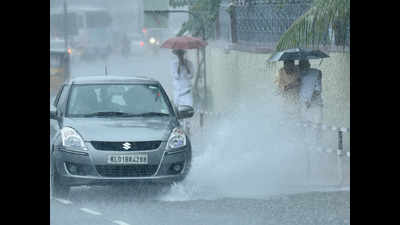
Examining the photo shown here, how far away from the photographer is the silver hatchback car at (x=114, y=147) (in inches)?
460

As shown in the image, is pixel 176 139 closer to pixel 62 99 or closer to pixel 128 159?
pixel 128 159

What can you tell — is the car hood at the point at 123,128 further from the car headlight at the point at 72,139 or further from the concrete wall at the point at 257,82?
the concrete wall at the point at 257,82

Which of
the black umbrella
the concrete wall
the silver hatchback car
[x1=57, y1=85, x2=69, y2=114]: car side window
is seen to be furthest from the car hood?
the concrete wall

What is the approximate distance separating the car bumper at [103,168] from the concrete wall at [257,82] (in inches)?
131

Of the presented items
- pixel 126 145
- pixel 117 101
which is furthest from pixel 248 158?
pixel 126 145

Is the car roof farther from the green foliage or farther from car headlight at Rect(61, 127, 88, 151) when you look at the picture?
the green foliage

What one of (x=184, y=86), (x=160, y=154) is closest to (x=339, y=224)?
(x=160, y=154)

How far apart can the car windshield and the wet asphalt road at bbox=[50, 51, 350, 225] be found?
0.96m

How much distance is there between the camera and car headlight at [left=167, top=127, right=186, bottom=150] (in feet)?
39.3

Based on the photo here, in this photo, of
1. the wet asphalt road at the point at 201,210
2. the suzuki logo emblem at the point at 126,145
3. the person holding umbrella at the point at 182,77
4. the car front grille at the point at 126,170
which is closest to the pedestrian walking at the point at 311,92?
the wet asphalt road at the point at 201,210
